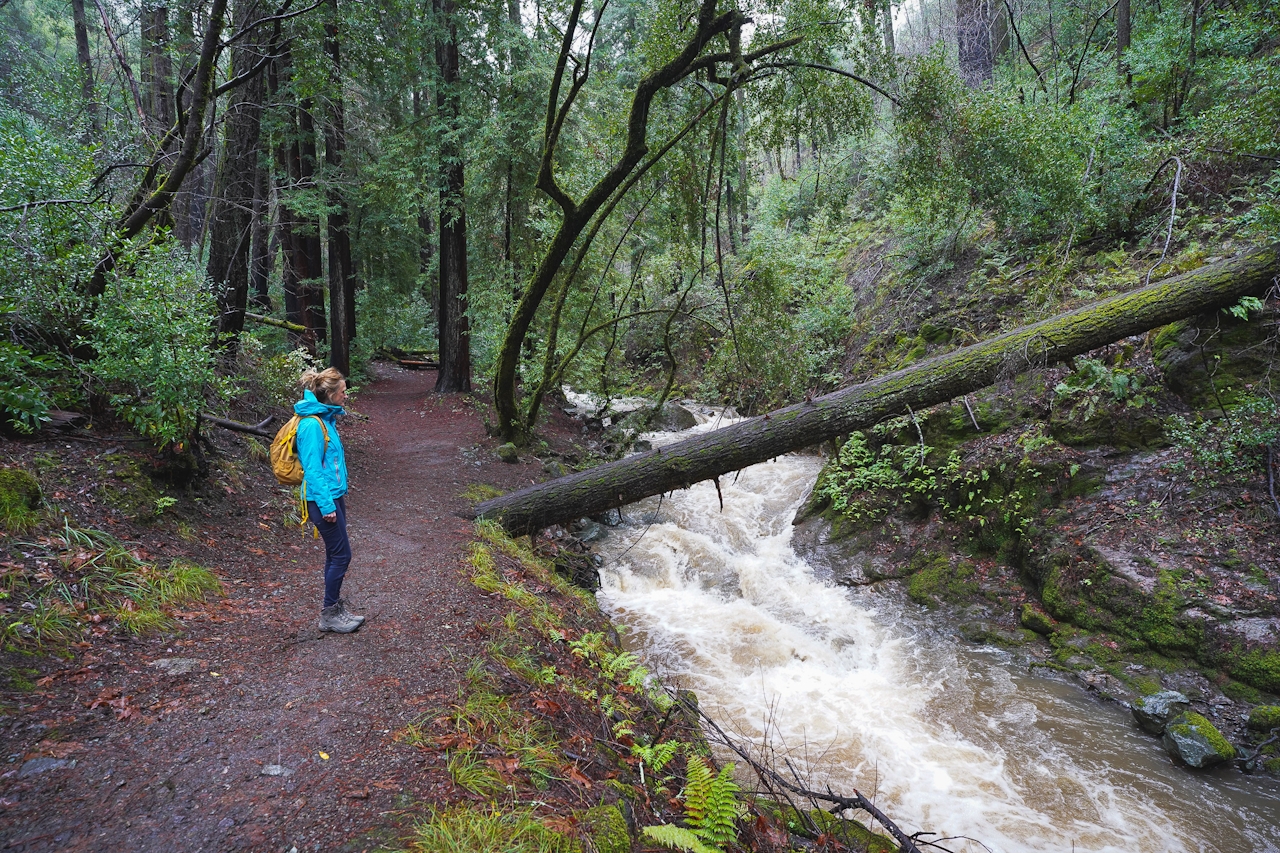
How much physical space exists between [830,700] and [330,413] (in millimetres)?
5406

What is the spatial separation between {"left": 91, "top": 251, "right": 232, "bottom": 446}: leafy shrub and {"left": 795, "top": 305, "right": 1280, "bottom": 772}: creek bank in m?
6.92

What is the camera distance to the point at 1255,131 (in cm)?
643

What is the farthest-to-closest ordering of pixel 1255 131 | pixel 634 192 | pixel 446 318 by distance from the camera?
pixel 446 318
pixel 634 192
pixel 1255 131

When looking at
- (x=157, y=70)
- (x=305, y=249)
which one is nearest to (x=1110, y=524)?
(x=305, y=249)

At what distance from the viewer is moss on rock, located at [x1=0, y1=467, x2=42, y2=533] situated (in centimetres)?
381

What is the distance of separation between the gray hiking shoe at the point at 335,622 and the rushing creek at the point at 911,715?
3287mm

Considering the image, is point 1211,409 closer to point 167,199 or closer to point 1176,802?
point 1176,802

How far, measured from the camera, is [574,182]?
11750 mm

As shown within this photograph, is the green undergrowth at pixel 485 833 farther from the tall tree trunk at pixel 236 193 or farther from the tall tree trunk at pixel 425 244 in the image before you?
the tall tree trunk at pixel 425 244

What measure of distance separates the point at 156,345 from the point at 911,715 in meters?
7.47

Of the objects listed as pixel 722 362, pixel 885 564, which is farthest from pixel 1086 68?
pixel 885 564

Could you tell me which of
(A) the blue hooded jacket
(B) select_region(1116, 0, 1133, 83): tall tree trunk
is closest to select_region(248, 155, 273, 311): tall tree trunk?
(A) the blue hooded jacket

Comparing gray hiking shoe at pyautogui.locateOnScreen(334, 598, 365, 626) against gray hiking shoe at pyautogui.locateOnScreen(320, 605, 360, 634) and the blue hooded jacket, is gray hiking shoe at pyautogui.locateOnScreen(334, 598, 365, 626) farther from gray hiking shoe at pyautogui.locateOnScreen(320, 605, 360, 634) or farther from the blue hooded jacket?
the blue hooded jacket

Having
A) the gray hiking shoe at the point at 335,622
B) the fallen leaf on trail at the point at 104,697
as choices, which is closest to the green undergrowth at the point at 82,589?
the fallen leaf on trail at the point at 104,697
